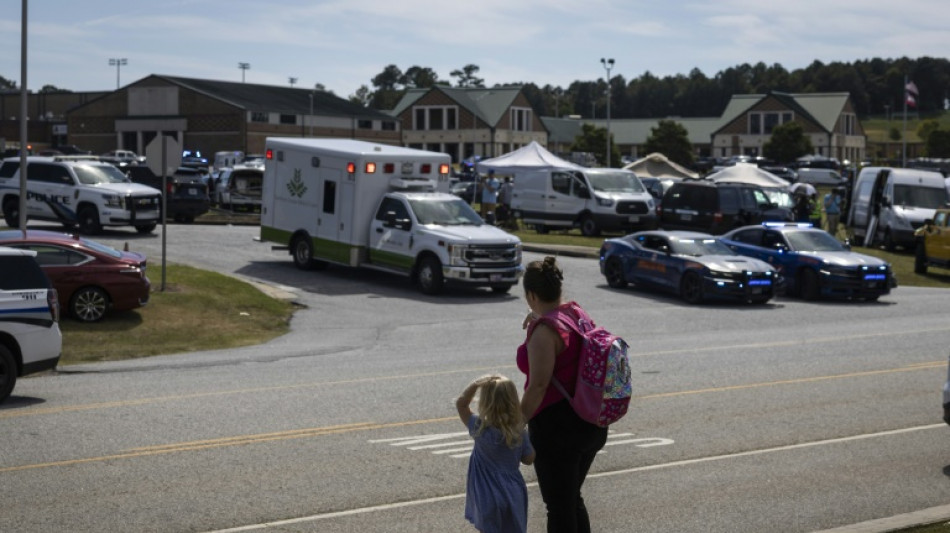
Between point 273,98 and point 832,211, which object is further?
point 273,98

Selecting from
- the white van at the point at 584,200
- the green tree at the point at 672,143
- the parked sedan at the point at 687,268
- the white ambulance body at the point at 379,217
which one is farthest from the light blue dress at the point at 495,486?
the green tree at the point at 672,143

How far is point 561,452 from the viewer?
6758 millimetres

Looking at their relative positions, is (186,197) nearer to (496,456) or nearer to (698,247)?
(698,247)

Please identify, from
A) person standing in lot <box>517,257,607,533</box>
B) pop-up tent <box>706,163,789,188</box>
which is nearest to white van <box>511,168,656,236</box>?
pop-up tent <box>706,163,789,188</box>

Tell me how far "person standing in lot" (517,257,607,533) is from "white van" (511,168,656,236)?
112 feet

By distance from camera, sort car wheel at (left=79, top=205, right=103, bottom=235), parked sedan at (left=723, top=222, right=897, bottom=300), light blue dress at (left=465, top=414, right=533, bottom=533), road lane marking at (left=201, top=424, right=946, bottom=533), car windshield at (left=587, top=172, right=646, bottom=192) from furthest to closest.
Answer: car windshield at (left=587, top=172, right=646, bottom=192), car wheel at (left=79, top=205, right=103, bottom=235), parked sedan at (left=723, top=222, right=897, bottom=300), road lane marking at (left=201, top=424, right=946, bottom=533), light blue dress at (left=465, top=414, right=533, bottom=533)

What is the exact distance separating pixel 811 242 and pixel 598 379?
79.8ft

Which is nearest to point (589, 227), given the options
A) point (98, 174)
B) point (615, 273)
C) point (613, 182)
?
point (613, 182)

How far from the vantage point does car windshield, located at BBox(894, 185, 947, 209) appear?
4000cm

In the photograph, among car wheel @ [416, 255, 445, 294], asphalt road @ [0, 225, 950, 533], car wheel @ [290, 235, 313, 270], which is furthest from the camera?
car wheel @ [290, 235, 313, 270]

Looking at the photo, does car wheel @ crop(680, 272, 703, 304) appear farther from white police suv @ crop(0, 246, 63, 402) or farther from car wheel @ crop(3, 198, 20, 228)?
car wheel @ crop(3, 198, 20, 228)

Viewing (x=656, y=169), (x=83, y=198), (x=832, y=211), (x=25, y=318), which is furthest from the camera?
(x=656, y=169)

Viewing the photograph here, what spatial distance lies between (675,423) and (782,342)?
26.8 ft

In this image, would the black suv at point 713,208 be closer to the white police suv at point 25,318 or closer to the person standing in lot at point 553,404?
the white police suv at point 25,318
